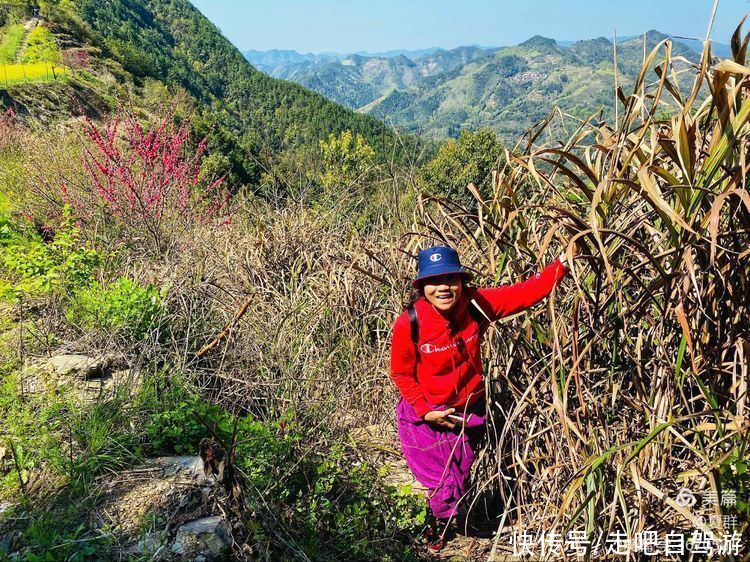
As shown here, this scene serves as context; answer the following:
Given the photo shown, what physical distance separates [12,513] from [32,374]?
3.49 feet

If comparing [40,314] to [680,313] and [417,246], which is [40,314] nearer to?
[417,246]

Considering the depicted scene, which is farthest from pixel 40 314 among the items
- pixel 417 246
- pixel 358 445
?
pixel 417 246

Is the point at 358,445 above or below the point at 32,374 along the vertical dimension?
below

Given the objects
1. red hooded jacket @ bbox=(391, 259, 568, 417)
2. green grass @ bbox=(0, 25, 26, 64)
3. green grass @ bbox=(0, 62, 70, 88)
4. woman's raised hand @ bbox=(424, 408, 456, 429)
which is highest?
green grass @ bbox=(0, 25, 26, 64)

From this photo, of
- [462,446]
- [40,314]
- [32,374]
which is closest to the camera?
[462,446]

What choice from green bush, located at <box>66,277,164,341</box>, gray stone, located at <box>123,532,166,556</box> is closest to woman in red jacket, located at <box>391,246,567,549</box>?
gray stone, located at <box>123,532,166,556</box>

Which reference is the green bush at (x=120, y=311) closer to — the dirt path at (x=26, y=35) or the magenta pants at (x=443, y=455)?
the magenta pants at (x=443, y=455)

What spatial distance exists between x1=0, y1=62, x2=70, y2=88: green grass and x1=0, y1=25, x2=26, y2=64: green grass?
2883 mm

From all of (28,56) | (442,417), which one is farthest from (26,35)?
(442,417)

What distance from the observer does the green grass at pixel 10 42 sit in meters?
29.1

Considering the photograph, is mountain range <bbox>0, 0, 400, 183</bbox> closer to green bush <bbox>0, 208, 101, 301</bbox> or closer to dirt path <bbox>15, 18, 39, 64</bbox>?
dirt path <bbox>15, 18, 39, 64</bbox>

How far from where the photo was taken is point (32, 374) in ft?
9.23

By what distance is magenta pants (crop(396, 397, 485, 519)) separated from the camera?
2.44m

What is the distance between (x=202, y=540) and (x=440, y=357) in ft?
4.01
